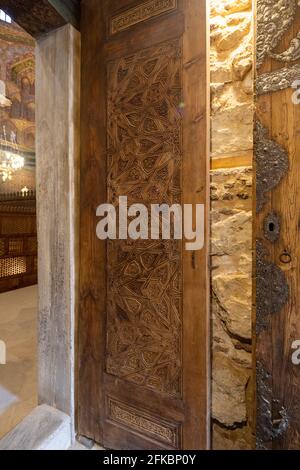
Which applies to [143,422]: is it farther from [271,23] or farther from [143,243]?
[271,23]

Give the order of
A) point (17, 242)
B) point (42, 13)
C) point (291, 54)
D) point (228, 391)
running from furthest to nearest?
1. point (17, 242)
2. point (42, 13)
3. point (228, 391)
4. point (291, 54)

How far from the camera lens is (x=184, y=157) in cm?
123

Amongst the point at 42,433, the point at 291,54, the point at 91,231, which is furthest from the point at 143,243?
the point at 42,433

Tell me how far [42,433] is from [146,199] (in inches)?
59.8

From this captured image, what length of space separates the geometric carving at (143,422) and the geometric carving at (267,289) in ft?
2.41

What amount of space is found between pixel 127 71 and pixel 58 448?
2.28 metres

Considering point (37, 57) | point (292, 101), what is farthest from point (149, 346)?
point (37, 57)

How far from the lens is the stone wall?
117cm

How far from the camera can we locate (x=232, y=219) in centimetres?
120

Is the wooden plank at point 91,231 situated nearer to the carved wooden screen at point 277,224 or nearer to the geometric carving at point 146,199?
the geometric carving at point 146,199

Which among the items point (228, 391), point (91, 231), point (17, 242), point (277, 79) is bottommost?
point (228, 391)

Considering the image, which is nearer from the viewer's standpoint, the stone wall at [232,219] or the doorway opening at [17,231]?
the stone wall at [232,219]

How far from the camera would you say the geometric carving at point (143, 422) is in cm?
128

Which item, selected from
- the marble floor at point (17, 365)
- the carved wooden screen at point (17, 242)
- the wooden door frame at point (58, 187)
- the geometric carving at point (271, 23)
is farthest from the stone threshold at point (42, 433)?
the carved wooden screen at point (17, 242)
